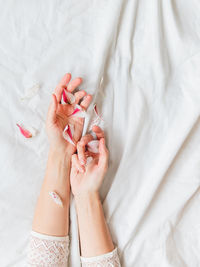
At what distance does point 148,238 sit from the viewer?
1.08 meters

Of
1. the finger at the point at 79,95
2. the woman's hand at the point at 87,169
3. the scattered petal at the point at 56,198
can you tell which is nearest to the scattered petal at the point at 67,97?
the finger at the point at 79,95

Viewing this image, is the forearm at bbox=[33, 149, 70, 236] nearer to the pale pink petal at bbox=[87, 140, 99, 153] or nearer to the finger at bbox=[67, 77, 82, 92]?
the pale pink petal at bbox=[87, 140, 99, 153]

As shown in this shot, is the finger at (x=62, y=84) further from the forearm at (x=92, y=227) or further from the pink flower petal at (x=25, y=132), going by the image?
the forearm at (x=92, y=227)

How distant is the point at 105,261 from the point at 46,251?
18 cm

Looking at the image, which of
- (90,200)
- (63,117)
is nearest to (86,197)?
(90,200)

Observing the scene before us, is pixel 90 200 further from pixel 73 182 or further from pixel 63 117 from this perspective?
pixel 63 117

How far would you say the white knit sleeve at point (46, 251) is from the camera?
1039 millimetres

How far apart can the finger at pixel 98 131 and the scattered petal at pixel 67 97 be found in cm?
13

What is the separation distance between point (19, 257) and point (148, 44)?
0.80 m

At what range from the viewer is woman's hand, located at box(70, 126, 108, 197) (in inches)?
42.4

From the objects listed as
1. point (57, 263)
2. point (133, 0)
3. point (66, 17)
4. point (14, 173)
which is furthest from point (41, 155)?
point (133, 0)

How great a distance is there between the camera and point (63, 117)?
1145 millimetres

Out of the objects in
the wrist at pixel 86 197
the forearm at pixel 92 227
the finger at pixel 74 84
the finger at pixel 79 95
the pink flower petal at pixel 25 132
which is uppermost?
the finger at pixel 74 84

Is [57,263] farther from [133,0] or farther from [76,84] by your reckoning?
[133,0]
